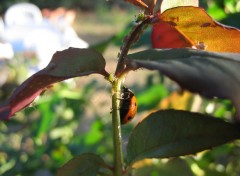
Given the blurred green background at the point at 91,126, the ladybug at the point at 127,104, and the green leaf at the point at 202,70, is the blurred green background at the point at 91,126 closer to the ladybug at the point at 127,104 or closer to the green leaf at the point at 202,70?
the ladybug at the point at 127,104

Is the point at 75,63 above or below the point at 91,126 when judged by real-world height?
above

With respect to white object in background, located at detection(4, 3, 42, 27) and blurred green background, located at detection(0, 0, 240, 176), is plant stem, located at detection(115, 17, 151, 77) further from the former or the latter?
white object in background, located at detection(4, 3, 42, 27)

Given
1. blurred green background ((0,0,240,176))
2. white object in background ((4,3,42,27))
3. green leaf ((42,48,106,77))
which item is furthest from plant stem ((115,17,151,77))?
white object in background ((4,3,42,27))

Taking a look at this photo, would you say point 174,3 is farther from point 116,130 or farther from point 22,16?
point 22,16

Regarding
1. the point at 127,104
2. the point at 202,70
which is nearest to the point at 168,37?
the point at 127,104

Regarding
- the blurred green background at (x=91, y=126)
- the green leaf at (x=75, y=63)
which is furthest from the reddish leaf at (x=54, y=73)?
the blurred green background at (x=91, y=126)
